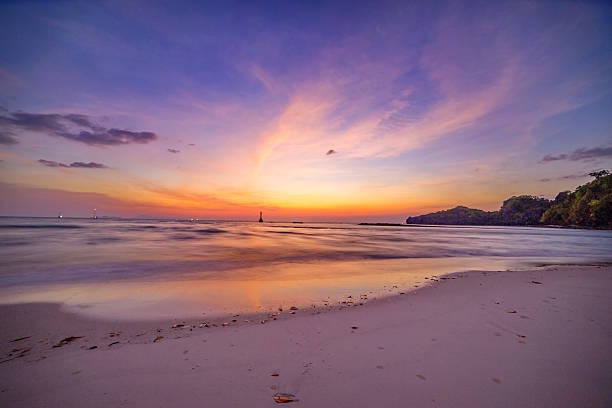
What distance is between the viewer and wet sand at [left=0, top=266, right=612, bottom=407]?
3025 mm

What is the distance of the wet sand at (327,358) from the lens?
9.93 ft

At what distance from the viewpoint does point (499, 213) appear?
17138 centimetres

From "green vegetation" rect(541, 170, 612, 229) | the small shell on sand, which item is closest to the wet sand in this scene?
the small shell on sand

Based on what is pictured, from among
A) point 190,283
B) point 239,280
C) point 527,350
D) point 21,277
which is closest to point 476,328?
point 527,350

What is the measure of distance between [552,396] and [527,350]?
44.8 inches

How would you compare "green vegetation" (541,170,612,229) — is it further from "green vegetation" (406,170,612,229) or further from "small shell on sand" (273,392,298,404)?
"small shell on sand" (273,392,298,404)

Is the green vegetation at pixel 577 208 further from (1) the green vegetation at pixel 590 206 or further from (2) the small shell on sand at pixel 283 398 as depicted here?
(2) the small shell on sand at pixel 283 398

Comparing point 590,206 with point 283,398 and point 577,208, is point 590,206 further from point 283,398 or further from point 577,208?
point 283,398

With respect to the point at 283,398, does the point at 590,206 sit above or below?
above

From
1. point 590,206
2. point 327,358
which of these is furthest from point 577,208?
point 327,358

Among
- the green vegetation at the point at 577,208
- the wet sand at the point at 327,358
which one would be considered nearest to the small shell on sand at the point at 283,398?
the wet sand at the point at 327,358

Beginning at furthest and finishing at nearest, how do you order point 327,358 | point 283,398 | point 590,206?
point 590,206 → point 327,358 → point 283,398

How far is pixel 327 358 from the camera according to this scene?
3.83 m

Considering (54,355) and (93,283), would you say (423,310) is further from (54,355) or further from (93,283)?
(93,283)
